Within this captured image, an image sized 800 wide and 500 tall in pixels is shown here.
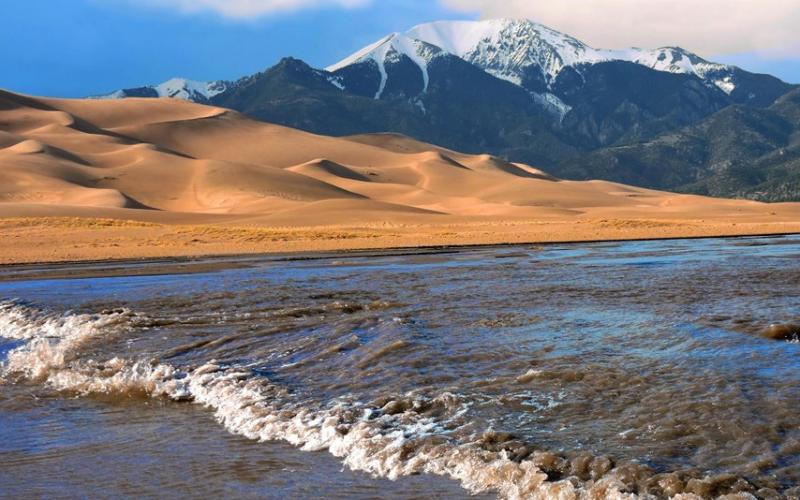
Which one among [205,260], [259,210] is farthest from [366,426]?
[259,210]

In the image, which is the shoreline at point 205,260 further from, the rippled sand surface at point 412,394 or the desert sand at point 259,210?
the rippled sand surface at point 412,394

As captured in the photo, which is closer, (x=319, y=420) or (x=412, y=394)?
(x=319, y=420)

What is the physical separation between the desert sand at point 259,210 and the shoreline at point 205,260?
3.54 ft

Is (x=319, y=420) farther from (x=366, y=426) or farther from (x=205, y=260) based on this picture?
(x=205, y=260)

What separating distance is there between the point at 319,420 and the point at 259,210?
9196 centimetres

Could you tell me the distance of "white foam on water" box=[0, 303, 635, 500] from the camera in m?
7.96

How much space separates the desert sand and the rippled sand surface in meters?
26.8

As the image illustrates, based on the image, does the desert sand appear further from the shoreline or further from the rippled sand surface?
the rippled sand surface

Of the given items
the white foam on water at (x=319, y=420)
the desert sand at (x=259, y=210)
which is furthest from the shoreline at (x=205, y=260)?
the white foam on water at (x=319, y=420)

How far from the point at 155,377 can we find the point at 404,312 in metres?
7.37

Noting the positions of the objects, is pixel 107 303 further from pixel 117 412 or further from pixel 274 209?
pixel 274 209

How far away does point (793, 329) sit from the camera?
14.8 meters

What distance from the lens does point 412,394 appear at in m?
11.2

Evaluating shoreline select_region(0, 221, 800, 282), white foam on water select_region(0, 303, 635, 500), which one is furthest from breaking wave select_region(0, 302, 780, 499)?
shoreline select_region(0, 221, 800, 282)
